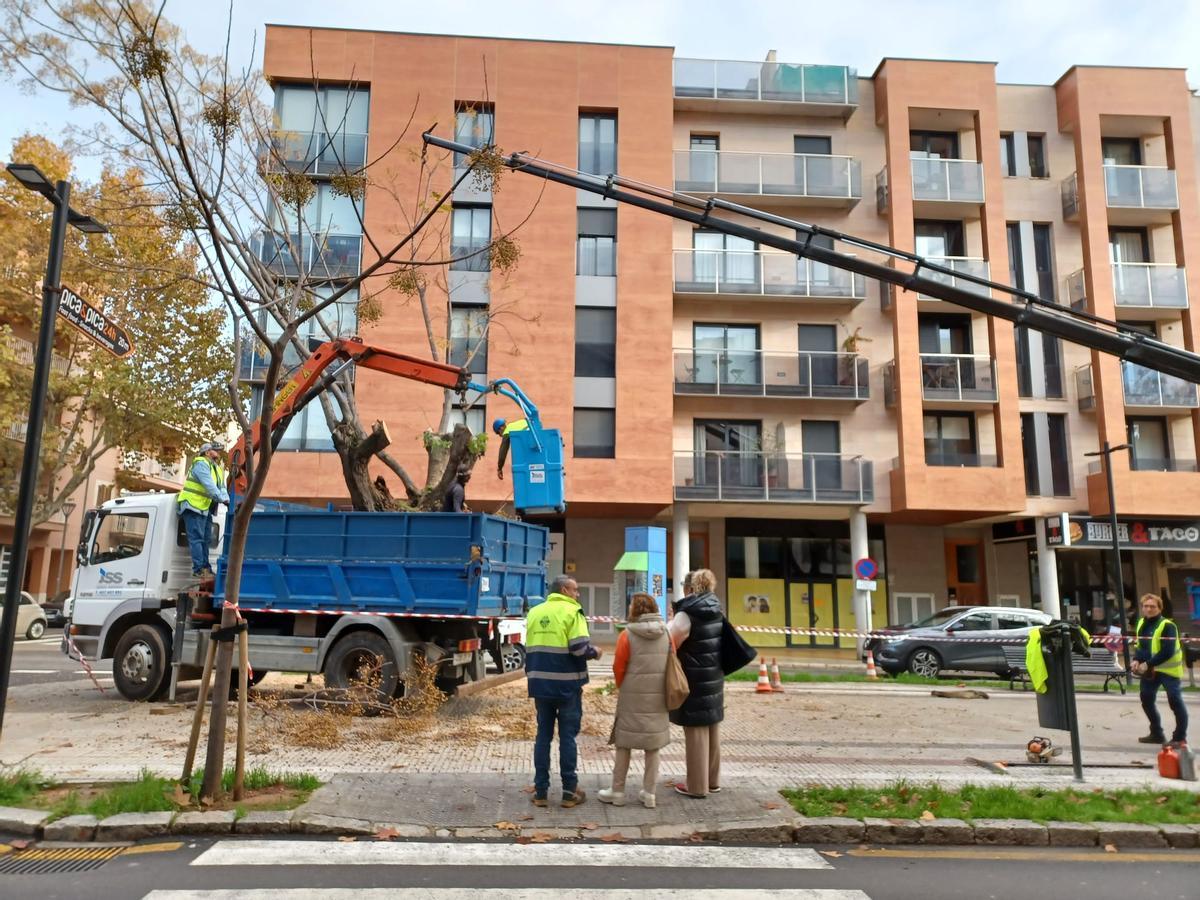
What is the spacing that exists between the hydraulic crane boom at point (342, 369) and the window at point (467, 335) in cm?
1169

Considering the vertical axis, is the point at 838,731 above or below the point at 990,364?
below

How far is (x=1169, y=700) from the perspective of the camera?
9531 mm

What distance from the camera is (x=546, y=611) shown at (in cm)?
679

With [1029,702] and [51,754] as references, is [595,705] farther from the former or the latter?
[1029,702]

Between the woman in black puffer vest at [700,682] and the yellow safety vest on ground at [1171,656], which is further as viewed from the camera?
the yellow safety vest on ground at [1171,656]

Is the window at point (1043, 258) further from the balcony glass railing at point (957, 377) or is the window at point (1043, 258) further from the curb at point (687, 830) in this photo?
the curb at point (687, 830)

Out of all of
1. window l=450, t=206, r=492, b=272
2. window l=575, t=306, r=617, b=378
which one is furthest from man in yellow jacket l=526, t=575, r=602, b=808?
window l=450, t=206, r=492, b=272

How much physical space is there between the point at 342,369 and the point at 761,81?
69.6 ft

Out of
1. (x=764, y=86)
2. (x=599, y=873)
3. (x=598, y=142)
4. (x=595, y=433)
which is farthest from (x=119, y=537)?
(x=764, y=86)

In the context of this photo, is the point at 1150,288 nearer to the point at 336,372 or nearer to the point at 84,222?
the point at 336,372

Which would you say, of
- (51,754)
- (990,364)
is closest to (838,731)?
(51,754)

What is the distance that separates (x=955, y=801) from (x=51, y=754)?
25.6 feet

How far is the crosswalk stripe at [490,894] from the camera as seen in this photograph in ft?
15.5

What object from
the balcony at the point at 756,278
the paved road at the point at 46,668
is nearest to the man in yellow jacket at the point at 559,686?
the paved road at the point at 46,668
